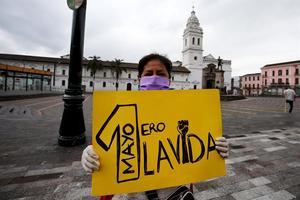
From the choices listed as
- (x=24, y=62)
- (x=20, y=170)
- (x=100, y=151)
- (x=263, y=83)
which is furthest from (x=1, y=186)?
(x=263, y=83)

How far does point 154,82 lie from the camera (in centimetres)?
160

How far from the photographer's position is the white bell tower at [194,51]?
6500 centimetres

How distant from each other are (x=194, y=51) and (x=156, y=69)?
6879 cm

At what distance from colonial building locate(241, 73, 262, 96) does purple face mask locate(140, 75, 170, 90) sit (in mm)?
78511

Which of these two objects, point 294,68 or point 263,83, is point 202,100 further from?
point 263,83

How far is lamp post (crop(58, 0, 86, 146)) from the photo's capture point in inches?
139

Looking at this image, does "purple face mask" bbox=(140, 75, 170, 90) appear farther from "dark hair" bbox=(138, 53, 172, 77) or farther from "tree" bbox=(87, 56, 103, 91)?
"tree" bbox=(87, 56, 103, 91)

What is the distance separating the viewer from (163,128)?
1219 mm

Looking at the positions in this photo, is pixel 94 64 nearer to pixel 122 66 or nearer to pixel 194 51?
pixel 122 66

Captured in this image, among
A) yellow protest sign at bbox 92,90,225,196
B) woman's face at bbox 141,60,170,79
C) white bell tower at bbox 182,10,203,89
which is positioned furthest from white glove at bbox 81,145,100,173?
white bell tower at bbox 182,10,203,89

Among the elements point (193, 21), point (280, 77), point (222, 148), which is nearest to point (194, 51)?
point (193, 21)

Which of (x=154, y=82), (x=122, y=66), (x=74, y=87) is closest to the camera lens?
(x=154, y=82)

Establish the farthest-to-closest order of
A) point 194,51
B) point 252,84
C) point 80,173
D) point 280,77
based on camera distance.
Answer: point 252,84, point 194,51, point 280,77, point 80,173

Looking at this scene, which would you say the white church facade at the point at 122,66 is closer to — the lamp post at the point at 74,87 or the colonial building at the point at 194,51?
the colonial building at the point at 194,51
